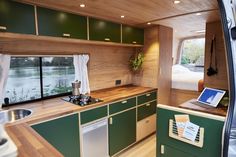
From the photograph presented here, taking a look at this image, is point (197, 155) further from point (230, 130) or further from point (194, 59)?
point (194, 59)

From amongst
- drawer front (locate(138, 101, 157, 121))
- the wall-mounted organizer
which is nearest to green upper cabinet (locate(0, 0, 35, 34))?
the wall-mounted organizer

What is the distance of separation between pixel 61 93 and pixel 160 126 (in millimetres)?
1627

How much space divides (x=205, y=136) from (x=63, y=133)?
4.78 ft

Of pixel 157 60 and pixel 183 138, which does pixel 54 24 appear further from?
pixel 157 60

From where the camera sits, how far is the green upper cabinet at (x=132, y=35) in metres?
3.12

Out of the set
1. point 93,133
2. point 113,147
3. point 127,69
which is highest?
point 127,69

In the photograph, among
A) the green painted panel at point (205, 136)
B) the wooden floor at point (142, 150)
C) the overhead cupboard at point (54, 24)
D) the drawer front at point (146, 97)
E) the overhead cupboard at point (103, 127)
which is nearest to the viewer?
the green painted panel at point (205, 136)

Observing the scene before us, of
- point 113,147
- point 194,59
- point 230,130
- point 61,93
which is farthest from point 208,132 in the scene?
point 194,59

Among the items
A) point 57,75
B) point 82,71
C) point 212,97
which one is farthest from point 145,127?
point 57,75

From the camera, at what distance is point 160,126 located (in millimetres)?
1825

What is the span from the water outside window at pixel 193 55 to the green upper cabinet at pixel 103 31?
3.64 m

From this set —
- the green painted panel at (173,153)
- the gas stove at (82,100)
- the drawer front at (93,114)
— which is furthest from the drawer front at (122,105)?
the green painted panel at (173,153)

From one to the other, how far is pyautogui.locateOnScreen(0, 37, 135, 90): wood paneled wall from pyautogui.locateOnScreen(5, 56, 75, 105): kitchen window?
0.12m

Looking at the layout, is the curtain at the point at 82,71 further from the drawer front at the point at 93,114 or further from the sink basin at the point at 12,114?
the sink basin at the point at 12,114
